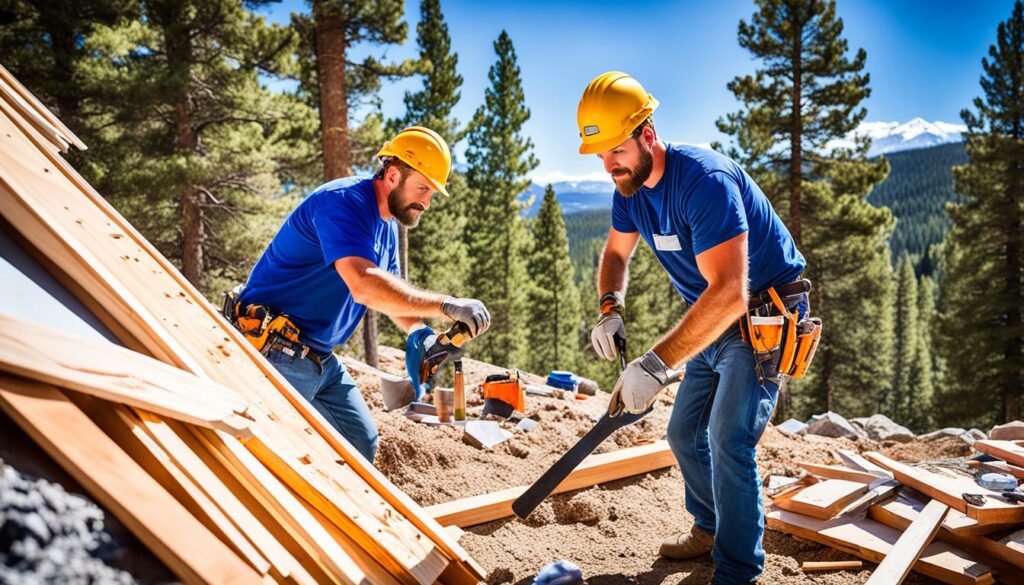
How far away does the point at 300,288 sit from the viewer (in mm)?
3447

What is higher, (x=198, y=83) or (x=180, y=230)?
(x=198, y=83)

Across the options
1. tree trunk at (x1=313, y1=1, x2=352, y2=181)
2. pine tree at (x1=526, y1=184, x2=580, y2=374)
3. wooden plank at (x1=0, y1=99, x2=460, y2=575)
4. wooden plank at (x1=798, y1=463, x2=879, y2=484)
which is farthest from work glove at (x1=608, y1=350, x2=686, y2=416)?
pine tree at (x1=526, y1=184, x2=580, y2=374)

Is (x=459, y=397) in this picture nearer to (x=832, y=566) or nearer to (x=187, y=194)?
(x=832, y=566)

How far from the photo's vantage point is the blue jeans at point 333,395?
3.41m

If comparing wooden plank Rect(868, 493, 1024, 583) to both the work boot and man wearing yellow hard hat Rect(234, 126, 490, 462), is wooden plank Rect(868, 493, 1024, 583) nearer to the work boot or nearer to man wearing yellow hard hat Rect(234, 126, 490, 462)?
the work boot

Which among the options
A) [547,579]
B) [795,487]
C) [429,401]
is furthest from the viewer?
[429,401]

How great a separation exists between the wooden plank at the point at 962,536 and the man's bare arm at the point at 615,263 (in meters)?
1.96

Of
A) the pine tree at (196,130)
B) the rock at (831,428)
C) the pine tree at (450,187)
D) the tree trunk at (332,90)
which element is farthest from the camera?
the pine tree at (450,187)

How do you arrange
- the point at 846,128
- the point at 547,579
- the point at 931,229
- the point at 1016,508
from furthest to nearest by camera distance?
the point at 931,229, the point at 846,128, the point at 1016,508, the point at 547,579

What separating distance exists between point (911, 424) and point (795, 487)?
40.1 meters

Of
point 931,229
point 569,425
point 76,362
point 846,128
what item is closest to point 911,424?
point 846,128

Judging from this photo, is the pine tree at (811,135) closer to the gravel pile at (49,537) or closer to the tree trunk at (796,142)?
the tree trunk at (796,142)

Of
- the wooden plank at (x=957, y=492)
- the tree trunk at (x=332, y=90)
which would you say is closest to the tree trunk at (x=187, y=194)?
the tree trunk at (x=332, y=90)

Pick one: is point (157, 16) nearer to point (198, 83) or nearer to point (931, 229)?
point (198, 83)
